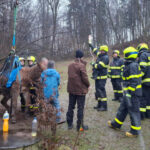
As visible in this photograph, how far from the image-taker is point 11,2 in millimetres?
6730

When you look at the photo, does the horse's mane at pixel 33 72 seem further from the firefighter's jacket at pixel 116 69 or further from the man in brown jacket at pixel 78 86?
the firefighter's jacket at pixel 116 69

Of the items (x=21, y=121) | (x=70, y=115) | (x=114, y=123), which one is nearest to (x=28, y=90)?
(x=21, y=121)

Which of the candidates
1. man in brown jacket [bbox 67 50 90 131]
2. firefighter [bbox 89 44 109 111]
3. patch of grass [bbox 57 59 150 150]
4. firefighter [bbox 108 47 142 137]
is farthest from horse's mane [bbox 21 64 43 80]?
firefighter [bbox 108 47 142 137]

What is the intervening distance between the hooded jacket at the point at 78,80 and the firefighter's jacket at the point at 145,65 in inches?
72.4

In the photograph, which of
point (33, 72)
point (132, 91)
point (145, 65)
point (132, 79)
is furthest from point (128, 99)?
point (33, 72)

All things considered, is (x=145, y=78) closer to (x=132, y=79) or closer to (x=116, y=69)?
(x=132, y=79)

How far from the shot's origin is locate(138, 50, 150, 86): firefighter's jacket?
5254 millimetres

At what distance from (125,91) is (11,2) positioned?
5.34 metres

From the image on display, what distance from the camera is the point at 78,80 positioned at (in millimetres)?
4574

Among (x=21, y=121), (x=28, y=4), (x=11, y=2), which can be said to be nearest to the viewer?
(x=21, y=121)

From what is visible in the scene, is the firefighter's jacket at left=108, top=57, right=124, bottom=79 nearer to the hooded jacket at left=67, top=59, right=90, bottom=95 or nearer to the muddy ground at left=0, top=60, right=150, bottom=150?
the muddy ground at left=0, top=60, right=150, bottom=150

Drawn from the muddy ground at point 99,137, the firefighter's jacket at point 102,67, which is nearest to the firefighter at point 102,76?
the firefighter's jacket at point 102,67

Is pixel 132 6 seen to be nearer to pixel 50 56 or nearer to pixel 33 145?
pixel 50 56

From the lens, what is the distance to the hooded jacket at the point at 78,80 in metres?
4.54
